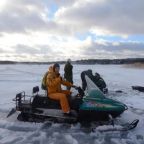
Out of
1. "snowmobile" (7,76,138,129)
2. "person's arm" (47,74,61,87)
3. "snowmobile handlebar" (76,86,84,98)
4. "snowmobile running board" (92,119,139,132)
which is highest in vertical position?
"person's arm" (47,74,61,87)

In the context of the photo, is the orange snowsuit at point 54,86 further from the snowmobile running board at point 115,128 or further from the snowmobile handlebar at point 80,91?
the snowmobile running board at point 115,128

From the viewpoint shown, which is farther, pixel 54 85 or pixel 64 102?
pixel 54 85

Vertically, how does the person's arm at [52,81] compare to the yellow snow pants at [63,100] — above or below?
above

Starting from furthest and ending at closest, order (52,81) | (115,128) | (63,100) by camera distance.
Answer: (52,81) → (63,100) → (115,128)

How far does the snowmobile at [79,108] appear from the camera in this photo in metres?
6.95

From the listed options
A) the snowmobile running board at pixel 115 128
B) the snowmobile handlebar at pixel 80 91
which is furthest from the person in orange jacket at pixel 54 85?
the snowmobile running board at pixel 115 128

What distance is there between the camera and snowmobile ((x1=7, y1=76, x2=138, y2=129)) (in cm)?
695

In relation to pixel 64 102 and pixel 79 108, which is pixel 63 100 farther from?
pixel 79 108

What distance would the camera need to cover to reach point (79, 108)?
7109 mm

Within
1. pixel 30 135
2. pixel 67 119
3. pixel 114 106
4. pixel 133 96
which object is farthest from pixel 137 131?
pixel 133 96

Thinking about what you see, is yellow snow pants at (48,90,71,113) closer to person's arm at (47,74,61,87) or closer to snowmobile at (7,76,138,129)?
snowmobile at (7,76,138,129)

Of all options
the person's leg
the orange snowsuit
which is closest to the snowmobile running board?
the person's leg

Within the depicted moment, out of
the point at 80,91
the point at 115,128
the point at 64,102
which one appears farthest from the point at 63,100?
the point at 115,128

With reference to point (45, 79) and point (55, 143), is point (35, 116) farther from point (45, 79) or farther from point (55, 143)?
point (55, 143)
